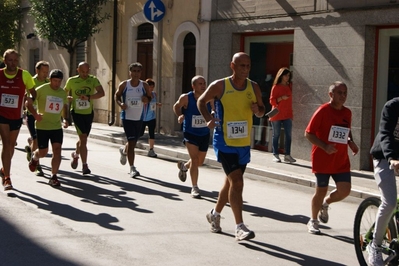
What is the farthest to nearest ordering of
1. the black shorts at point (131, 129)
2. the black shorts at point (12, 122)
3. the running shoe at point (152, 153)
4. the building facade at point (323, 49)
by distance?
the running shoe at point (152, 153)
the building facade at point (323, 49)
the black shorts at point (131, 129)
the black shorts at point (12, 122)

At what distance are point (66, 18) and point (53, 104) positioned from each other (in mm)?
12439

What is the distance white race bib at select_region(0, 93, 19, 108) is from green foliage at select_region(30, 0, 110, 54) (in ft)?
42.6

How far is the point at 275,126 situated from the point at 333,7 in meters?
2.57

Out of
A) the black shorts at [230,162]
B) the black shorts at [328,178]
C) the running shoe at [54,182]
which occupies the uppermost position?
the black shorts at [230,162]

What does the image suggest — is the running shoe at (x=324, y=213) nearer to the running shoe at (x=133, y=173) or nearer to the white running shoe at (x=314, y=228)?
the white running shoe at (x=314, y=228)

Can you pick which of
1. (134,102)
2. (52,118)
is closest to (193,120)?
(134,102)

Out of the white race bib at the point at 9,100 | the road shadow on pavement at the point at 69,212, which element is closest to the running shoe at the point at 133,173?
the road shadow on pavement at the point at 69,212

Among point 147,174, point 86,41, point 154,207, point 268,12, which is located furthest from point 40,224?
point 86,41

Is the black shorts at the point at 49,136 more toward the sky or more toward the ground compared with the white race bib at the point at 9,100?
more toward the ground

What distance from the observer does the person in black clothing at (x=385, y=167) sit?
578 centimetres

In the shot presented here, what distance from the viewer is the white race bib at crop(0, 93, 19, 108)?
398 inches

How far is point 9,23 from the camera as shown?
30500mm

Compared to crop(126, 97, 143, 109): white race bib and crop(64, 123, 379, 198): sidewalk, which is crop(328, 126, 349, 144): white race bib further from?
crop(126, 97, 143, 109): white race bib

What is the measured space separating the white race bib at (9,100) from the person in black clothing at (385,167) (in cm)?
567
